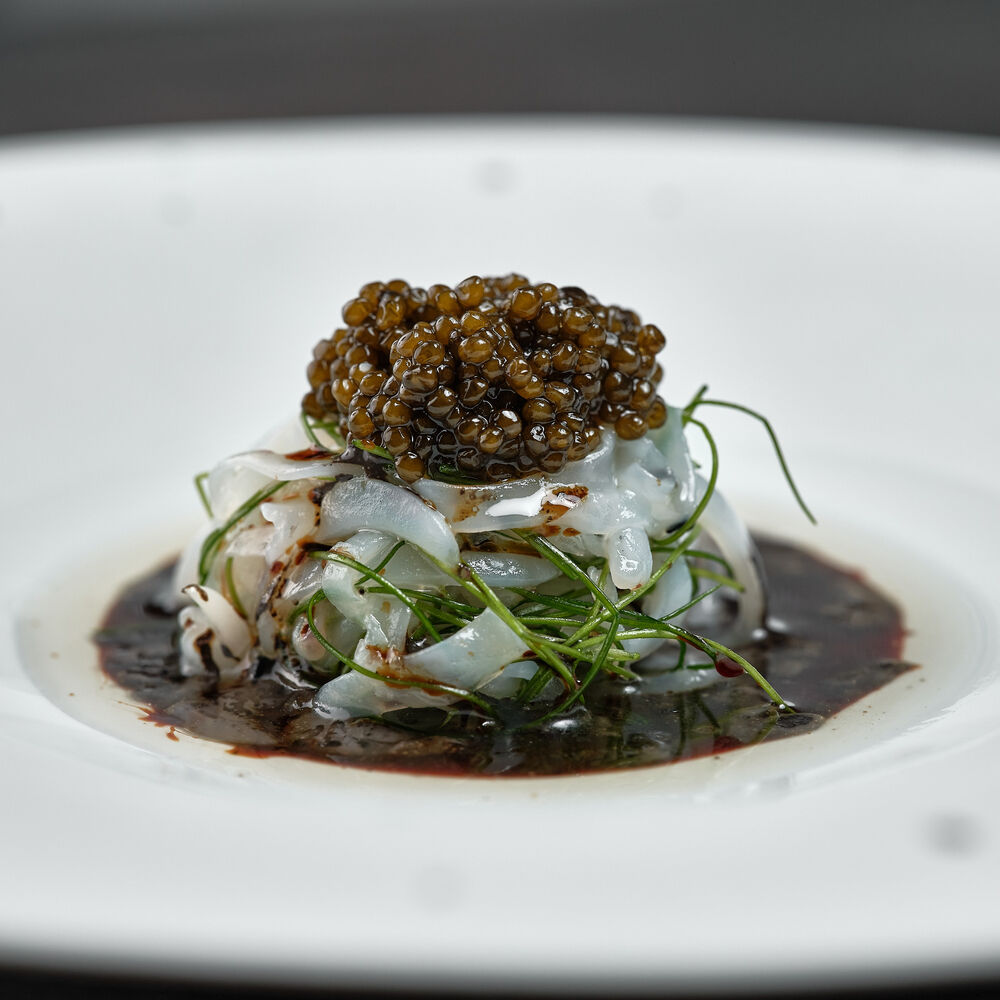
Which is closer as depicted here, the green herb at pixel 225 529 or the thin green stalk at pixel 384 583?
the thin green stalk at pixel 384 583

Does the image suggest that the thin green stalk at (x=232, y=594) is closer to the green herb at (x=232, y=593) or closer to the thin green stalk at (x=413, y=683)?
the green herb at (x=232, y=593)

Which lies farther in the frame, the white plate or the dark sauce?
the dark sauce

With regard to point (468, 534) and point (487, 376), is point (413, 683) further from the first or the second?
point (487, 376)

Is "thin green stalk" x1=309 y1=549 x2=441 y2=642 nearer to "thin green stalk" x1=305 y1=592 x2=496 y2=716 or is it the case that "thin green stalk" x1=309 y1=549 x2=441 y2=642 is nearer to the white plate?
"thin green stalk" x1=305 y1=592 x2=496 y2=716

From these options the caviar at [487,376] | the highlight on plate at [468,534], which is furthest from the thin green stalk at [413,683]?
the caviar at [487,376]

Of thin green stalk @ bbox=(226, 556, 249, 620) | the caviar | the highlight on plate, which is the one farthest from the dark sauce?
the caviar

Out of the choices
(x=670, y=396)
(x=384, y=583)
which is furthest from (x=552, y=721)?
(x=670, y=396)

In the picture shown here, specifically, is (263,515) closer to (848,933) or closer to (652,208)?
(848,933)
